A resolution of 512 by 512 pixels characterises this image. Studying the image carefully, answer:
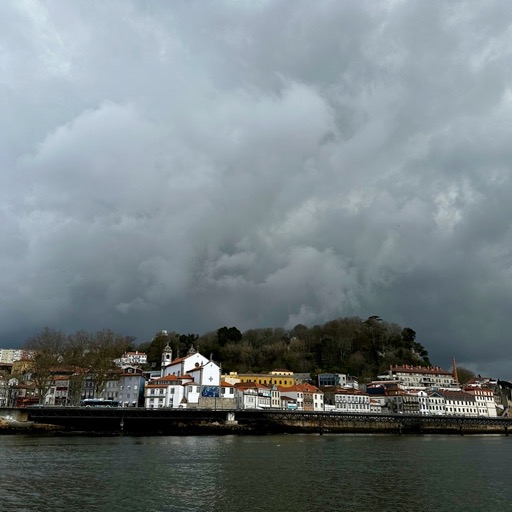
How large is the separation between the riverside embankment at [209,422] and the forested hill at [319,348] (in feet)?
121

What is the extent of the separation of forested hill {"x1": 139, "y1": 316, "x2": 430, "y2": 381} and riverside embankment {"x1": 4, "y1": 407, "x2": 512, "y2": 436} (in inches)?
Answer: 1452

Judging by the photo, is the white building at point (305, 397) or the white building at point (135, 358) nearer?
the white building at point (305, 397)

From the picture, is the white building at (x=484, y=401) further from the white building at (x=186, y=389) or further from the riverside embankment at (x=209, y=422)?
the white building at (x=186, y=389)

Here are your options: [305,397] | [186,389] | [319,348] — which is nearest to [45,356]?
[186,389]

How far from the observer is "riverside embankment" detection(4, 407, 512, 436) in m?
73.6

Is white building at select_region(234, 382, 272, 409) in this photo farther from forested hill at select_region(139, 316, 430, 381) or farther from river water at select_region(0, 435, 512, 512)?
river water at select_region(0, 435, 512, 512)

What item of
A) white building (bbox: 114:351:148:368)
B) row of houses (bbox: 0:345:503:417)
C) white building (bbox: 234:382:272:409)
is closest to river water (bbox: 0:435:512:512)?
row of houses (bbox: 0:345:503:417)

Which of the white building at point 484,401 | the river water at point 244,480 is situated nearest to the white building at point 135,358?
the river water at point 244,480

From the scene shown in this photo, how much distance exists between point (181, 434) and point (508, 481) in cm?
5007

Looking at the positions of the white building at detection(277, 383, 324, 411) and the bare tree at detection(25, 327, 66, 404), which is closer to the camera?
the bare tree at detection(25, 327, 66, 404)

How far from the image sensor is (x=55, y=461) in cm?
3816

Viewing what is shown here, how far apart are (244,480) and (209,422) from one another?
51894mm

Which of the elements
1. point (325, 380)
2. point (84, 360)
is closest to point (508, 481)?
point (84, 360)

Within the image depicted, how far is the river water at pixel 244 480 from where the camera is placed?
24859 mm
